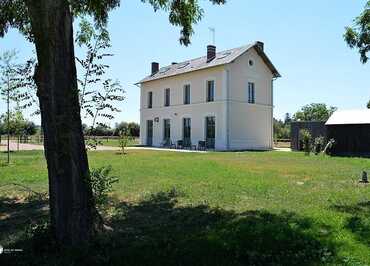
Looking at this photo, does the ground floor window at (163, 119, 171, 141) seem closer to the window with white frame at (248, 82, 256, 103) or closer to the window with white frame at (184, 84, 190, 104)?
the window with white frame at (184, 84, 190, 104)

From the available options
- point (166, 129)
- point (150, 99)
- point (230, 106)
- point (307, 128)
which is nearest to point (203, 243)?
point (307, 128)

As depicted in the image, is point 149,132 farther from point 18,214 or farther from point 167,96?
point 18,214

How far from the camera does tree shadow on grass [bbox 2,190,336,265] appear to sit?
4.52 metres

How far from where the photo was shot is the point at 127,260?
4539 mm

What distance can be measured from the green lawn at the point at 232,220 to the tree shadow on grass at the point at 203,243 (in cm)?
1

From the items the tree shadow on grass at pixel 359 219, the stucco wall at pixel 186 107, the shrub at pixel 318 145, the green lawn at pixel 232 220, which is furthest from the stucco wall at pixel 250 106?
the tree shadow on grass at pixel 359 219

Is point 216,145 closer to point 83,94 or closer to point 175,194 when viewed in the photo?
point 175,194

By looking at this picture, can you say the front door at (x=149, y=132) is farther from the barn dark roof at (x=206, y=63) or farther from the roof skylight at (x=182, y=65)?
the roof skylight at (x=182, y=65)

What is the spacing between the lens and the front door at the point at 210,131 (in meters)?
32.1

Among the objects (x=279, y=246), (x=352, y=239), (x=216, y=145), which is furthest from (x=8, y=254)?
(x=216, y=145)

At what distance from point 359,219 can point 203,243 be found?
2.79 meters

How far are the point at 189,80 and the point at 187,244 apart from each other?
99.3 ft

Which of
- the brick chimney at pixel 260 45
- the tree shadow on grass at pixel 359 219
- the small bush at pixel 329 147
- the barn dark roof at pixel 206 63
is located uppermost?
the brick chimney at pixel 260 45

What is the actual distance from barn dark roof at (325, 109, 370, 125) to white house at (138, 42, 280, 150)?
7.25 m
